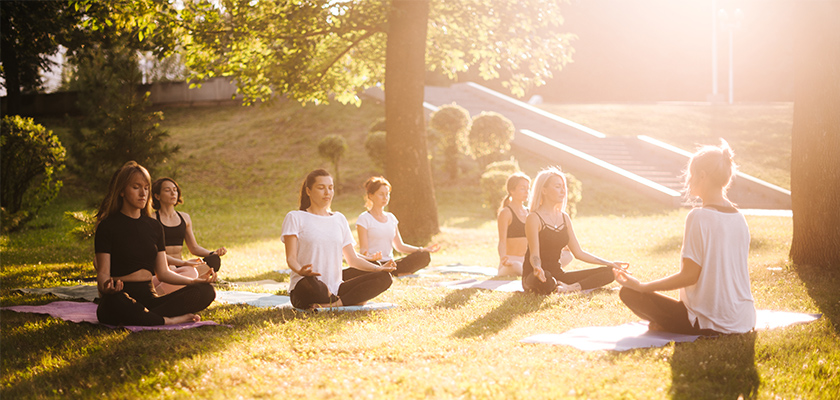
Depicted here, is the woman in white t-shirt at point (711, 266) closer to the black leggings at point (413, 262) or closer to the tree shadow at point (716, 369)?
the tree shadow at point (716, 369)

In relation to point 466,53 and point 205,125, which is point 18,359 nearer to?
point 466,53

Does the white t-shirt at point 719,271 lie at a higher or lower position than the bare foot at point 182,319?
higher

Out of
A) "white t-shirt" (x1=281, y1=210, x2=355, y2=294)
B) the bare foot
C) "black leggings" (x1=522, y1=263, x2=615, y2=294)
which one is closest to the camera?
the bare foot

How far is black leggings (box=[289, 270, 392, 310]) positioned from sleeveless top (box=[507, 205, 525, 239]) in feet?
9.19

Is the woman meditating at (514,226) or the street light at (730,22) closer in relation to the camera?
the woman meditating at (514,226)

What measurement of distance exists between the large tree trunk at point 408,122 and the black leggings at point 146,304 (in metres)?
8.53

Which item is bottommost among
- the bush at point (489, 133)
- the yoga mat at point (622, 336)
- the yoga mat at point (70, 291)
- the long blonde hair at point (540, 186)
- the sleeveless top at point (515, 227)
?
the yoga mat at point (70, 291)

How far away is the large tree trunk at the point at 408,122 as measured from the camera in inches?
558

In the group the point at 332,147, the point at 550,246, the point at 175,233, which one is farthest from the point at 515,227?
the point at 332,147

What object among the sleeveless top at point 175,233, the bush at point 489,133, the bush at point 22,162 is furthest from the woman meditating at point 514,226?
the bush at point 489,133

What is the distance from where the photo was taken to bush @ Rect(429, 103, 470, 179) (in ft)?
74.2

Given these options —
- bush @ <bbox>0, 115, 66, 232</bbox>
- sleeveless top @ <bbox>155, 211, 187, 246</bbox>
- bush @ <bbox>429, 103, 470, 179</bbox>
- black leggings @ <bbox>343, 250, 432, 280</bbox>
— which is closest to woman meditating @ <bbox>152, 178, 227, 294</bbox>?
sleeveless top @ <bbox>155, 211, 187, 246</bbox>

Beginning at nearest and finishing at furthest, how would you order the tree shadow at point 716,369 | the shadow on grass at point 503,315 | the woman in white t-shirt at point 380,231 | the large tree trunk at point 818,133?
the tree shadow at point 716,369, the shadow on grass at point 503,315, the large tree trunk at point 818,133, the woman in white t-shirt at point 380,231

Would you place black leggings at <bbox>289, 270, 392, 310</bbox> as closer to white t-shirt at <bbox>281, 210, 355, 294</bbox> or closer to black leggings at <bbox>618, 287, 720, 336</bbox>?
white t-shirt at <bbox>281, 210, 355, 294</bbox>
